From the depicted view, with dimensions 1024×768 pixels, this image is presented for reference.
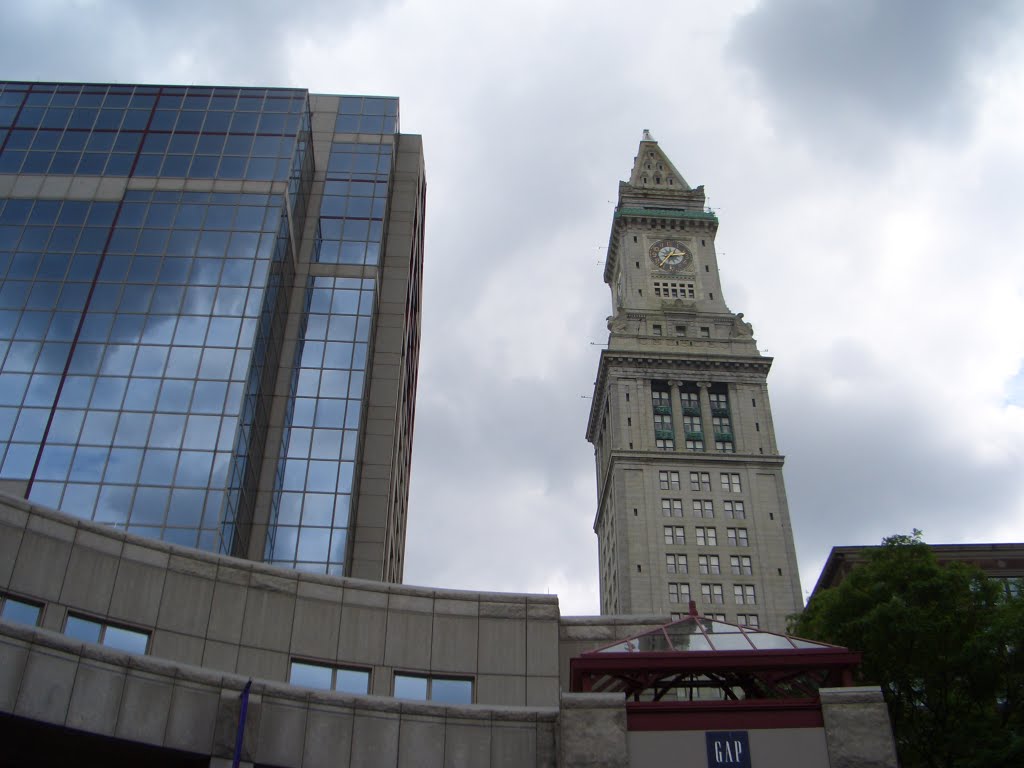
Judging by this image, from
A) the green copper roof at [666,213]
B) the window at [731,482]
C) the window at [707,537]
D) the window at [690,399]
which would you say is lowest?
the window at [707,537]

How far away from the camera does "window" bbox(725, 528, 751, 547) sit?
10612cm

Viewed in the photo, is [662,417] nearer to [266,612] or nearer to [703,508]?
[703,508]

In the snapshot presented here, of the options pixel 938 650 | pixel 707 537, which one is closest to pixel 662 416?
pixel 707 537

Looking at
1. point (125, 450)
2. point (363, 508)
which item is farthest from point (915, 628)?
point (125, 450)

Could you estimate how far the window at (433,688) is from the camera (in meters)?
26.9

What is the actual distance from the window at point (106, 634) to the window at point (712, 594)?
83423mm

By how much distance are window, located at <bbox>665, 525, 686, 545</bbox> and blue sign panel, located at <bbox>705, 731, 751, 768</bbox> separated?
85.0m

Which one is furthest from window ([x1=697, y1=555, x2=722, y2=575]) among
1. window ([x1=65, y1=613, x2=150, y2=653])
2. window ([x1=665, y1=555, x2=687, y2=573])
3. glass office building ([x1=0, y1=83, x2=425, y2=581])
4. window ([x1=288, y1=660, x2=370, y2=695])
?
window ([x1=65, y1=613, x2=150, y2=653])

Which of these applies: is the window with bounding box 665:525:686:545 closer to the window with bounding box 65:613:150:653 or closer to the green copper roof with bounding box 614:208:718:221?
the green copper roof with bounding box 614:208:718:221

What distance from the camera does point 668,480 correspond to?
112 m

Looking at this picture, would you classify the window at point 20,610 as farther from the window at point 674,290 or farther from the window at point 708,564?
the window at point 674,290

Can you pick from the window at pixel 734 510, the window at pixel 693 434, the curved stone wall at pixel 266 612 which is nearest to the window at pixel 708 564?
the window at pixel 734 510

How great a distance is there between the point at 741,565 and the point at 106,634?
88.2 meters

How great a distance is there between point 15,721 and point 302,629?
7.82m
